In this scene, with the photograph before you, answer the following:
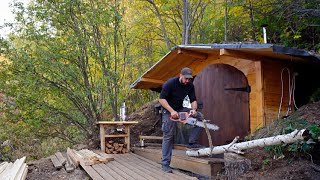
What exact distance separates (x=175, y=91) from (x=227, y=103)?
160cm

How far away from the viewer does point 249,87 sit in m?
5.93

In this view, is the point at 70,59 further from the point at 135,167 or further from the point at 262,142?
the point at 262,142

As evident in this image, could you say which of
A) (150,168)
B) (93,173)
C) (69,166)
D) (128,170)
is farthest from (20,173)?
(150,168)

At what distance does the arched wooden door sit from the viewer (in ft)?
19.4

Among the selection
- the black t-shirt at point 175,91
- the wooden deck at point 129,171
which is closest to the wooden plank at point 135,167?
the wooden deck at point 129,171

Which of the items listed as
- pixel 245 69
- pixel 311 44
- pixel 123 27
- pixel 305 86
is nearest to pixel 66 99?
pixel 123 27

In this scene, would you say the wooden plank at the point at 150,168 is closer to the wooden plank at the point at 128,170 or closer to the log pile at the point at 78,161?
the wooden plank at the point at 128,170

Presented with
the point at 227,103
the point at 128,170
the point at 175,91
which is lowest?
the point at 128,170

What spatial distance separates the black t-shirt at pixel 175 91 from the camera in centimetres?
484

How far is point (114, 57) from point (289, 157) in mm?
6442

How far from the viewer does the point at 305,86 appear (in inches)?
259

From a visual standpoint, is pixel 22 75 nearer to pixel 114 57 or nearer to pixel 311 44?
pixel 114 57

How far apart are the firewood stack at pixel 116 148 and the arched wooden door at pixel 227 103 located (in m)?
2.61

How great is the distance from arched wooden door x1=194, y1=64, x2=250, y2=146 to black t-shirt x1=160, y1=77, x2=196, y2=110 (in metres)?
1.24
